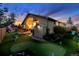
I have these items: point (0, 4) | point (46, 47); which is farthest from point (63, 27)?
point (0, 4)

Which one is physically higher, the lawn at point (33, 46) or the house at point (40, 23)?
the house at point (40, 23)

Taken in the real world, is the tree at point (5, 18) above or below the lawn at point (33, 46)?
above

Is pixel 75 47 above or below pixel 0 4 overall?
below

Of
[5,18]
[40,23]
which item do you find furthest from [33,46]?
[5,18]

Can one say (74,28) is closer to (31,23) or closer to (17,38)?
(31,23)

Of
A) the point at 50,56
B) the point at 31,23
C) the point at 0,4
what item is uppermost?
Result: the point at 0,4

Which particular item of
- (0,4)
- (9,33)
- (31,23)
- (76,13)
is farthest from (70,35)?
(0,4)

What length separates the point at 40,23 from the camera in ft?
4.15

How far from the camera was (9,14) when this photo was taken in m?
1.27

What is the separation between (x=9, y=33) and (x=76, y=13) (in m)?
0.49

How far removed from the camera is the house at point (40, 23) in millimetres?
1257

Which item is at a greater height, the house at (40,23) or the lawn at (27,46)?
the house at (40,23)

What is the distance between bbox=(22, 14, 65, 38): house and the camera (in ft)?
4.12

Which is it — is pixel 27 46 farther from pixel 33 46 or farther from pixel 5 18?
pixel 5 18
